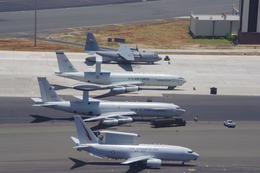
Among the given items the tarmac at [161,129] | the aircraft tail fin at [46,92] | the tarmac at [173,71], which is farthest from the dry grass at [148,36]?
the aircraft tail fin at [46,92]

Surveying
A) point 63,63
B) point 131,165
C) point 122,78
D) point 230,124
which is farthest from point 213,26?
point 131,165

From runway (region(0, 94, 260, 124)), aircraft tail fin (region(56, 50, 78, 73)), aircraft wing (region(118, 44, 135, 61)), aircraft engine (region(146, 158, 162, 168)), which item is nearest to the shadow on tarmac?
aircraft engine (region(146, 158, 162, 168))

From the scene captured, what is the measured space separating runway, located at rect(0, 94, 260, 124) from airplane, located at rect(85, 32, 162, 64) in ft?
83.6

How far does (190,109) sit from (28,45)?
64.6m

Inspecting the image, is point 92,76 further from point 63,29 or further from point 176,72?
point 63,29

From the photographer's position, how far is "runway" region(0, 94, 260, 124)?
102 m

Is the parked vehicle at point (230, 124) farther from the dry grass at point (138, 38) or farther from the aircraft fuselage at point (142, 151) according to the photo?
the dry grass at point (138, 38)

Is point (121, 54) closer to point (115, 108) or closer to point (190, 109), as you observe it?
point (190, 109)

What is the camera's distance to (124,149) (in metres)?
81.1

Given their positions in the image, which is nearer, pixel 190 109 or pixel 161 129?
pixel 161 129

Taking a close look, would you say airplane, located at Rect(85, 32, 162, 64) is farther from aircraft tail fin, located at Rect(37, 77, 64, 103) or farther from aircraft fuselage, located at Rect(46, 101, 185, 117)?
aircraft tail fin, located at Rect(37, 77, 64, 103)

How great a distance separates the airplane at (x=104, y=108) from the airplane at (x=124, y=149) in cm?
1588

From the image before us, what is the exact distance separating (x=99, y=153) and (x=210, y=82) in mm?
56357

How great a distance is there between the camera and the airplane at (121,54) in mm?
143250
